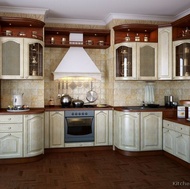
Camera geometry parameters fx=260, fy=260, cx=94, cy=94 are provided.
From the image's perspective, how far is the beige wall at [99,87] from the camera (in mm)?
4895

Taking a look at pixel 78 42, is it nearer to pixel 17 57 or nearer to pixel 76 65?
pixel 76 65

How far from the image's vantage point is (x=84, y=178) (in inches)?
139

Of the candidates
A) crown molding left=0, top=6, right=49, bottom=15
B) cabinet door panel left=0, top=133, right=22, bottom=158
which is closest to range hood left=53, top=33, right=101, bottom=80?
crown molding left=0, top=6, right=49, bottom=15

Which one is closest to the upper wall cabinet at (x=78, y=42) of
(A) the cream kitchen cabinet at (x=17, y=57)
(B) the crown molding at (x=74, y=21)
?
(B) the crown molding at (x=74, y=21)

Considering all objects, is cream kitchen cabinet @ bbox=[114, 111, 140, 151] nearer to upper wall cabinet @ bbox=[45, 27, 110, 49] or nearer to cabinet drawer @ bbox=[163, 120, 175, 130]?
cabinet drawer @ bbox=[163, 120, 175, 130]

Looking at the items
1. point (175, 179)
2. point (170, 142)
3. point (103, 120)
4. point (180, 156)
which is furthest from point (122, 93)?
point (175, 179)

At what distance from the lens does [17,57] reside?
452 cm

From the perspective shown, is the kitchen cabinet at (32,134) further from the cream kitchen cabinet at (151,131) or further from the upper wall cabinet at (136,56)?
the cream kitchen cabinet at (151,131)

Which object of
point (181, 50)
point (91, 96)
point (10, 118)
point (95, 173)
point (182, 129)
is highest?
point (181, 50)

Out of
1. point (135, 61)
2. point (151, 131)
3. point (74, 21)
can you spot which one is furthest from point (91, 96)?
point (74, 21)

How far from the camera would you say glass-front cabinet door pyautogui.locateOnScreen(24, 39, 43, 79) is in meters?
4.54

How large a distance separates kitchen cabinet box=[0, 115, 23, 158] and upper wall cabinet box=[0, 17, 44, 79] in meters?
0.79

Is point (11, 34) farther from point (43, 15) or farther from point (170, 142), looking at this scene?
point (170, 142)

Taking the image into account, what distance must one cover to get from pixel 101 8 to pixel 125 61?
3.51 ft
